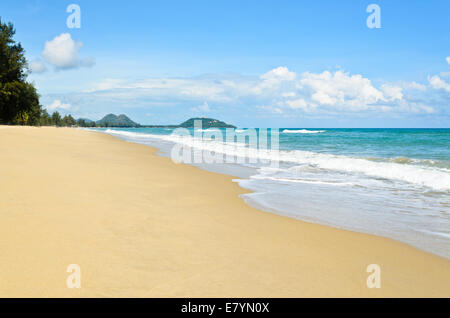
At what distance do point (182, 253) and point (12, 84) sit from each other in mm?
53027

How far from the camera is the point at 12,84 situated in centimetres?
4541

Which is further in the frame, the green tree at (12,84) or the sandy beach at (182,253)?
the green tree at (12,84)

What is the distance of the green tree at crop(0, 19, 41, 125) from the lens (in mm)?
45094

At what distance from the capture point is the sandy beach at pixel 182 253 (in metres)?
2.67

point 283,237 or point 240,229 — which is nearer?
point 283,237

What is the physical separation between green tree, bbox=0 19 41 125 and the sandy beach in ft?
160

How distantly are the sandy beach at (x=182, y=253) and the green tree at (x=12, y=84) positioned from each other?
48663mm

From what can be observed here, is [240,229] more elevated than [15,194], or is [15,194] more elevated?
[15,194]

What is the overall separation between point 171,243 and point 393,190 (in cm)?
689

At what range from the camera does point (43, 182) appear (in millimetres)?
6309

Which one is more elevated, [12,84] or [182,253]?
[12,84]

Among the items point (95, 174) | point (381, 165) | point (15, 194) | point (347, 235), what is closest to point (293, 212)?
point (347, 235)

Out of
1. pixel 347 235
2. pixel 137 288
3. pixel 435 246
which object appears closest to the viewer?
pixel 137 288
